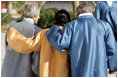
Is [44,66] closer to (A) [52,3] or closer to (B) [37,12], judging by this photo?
(B) [37,12]

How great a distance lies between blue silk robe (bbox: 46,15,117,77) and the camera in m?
2.43

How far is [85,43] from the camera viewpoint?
95.9 inches

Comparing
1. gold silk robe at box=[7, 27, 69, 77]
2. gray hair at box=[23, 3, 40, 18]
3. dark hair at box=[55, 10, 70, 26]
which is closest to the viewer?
gold silk robe at box=[7, 27, 69, 77]

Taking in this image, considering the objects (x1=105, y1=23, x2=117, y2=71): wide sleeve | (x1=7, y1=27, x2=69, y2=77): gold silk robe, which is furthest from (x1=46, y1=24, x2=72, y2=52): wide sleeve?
(x1=105, y1=23, x2=117, y2=71): wide sleeve

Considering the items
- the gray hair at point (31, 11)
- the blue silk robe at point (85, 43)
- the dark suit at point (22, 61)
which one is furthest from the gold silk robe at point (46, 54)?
the gray hair at point (31, 11)

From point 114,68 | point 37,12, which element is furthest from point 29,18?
point 114,68

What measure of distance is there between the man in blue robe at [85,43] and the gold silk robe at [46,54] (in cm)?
10

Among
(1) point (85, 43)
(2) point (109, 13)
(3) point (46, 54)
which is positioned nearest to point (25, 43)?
(3) point (46, 54)

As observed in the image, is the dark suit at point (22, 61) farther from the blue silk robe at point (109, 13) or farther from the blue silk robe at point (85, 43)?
the blue silk robe at point (109, 13)

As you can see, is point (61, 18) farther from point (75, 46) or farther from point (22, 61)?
point (22, 61)

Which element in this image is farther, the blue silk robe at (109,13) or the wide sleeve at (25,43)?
the blue silk robe at (109,13)

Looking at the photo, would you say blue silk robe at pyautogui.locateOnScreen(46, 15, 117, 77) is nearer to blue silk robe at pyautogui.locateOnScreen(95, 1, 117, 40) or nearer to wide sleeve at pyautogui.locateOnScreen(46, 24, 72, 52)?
wide sleeve at pyautogui.locateOnScreen(46, 24, 72, 52)

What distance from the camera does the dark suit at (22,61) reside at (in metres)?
3.02

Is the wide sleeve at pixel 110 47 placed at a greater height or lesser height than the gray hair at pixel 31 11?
lesser
